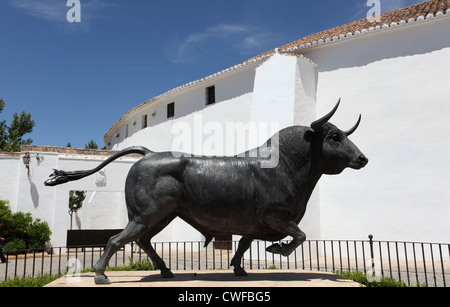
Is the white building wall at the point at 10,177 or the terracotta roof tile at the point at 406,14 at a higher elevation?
the terracotta roof tile at the point at 406,14

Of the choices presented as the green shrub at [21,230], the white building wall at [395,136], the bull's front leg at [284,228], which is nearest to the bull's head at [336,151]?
the bull's front leg at [284,228]

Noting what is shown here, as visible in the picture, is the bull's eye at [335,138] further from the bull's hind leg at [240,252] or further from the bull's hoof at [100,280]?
the bull's hoof at [100,280]

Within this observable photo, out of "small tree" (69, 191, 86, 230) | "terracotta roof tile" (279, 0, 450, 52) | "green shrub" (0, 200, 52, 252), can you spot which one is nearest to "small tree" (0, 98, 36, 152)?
"small tree" (69, 191, 86, 230)

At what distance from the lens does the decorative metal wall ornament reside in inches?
141

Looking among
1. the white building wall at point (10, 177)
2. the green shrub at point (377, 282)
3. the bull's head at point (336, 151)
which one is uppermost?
the white building wall at point (10, 177)

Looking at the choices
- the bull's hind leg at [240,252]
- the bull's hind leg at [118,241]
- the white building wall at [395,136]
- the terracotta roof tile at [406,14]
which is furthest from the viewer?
the terracotta roof tile at [406,14]

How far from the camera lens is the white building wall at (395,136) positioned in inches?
357

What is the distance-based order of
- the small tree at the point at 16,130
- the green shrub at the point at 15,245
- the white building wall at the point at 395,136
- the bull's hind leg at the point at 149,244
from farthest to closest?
the small tree at the point at 16,130 < the green shrub at the point at 15,245 < the white building wall at the point at 395,136 < the bull's hind leg at the point at 149,244

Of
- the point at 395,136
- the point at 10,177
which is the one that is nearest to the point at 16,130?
the point at 10,177

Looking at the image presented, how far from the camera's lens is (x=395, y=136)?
961cm

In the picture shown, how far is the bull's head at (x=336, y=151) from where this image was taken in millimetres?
3809

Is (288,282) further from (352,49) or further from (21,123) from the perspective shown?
(21,123)

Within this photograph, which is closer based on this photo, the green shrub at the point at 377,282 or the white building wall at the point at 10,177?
the green shrub at the point at 377,282

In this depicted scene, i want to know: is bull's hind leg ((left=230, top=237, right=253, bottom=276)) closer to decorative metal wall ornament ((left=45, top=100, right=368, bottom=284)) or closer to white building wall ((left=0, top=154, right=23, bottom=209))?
decorative metal wall ornament ((left=45, top=100, right=368, bottom=284))
